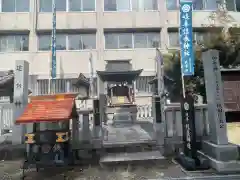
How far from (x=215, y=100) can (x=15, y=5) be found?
68.6 ft

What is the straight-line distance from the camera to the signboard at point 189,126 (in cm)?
666

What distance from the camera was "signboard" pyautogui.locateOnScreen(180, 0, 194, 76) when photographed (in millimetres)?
7502

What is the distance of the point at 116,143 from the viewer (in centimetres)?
819

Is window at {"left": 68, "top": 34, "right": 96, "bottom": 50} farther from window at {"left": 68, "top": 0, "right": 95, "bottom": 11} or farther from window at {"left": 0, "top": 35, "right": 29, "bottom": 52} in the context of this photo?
window at {"left": 0, "top": 35, "right": 29, "bottom": 52}

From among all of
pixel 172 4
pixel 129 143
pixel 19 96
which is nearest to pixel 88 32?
pixel 172 4

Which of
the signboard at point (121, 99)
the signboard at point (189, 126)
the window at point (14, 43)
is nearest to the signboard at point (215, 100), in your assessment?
the signboard at point (189, 126)

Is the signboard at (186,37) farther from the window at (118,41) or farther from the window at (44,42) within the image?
the window at (44,42)

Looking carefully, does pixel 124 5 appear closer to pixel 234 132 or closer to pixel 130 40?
pixel 130 40

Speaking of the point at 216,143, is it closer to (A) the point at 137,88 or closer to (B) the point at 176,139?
(B) the point at 176,139

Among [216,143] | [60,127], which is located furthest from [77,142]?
[216,143]

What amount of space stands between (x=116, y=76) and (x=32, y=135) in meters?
10.1

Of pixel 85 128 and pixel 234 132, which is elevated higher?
pixel 85 128

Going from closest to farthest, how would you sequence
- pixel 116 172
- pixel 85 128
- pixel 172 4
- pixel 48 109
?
pixel 116 172 → pixel 48 109 → pixel 85 128 → pixel 172 4

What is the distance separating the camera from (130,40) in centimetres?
2045
